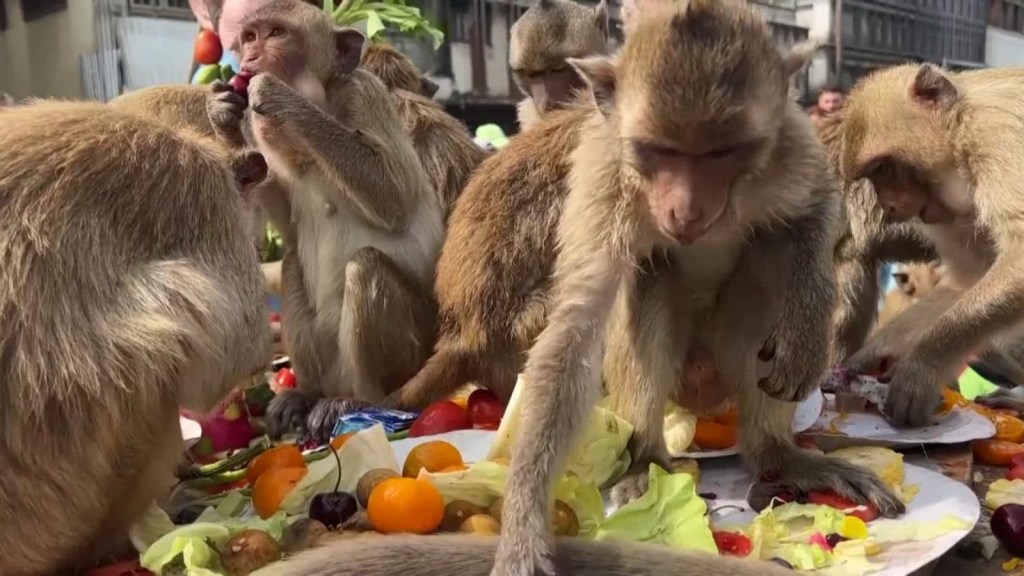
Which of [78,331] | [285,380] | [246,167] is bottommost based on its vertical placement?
[285,380]

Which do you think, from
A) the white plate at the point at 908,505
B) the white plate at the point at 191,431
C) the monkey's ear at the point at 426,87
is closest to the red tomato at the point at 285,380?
the white plate at the point at 191,431

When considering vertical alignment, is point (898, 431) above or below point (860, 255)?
below

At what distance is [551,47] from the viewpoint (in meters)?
5.01

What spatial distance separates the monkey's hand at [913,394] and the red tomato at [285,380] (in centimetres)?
261

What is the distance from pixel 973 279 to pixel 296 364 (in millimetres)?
2990

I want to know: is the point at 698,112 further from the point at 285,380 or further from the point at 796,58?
the point at 285,380

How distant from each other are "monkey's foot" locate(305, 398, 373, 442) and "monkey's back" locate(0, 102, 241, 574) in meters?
1.33

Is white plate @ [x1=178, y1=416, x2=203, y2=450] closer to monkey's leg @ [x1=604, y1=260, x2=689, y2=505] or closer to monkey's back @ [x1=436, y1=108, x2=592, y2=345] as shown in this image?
monkey's back @ [x1=436, y1=108, x2=592, y2=345]

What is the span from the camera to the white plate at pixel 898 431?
3.21m

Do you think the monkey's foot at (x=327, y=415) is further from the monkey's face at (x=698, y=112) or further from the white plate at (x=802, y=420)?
the monkey's face at (x=698, y=112)

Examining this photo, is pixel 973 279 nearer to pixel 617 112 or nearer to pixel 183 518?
pixel 617 112

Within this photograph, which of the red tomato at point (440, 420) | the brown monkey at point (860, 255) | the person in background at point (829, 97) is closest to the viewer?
the red tomato at point (440, 420)

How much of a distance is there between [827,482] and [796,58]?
→ 48.3 inches

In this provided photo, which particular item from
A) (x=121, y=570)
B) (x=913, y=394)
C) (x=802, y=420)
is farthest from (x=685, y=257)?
(x=121, y=570)
